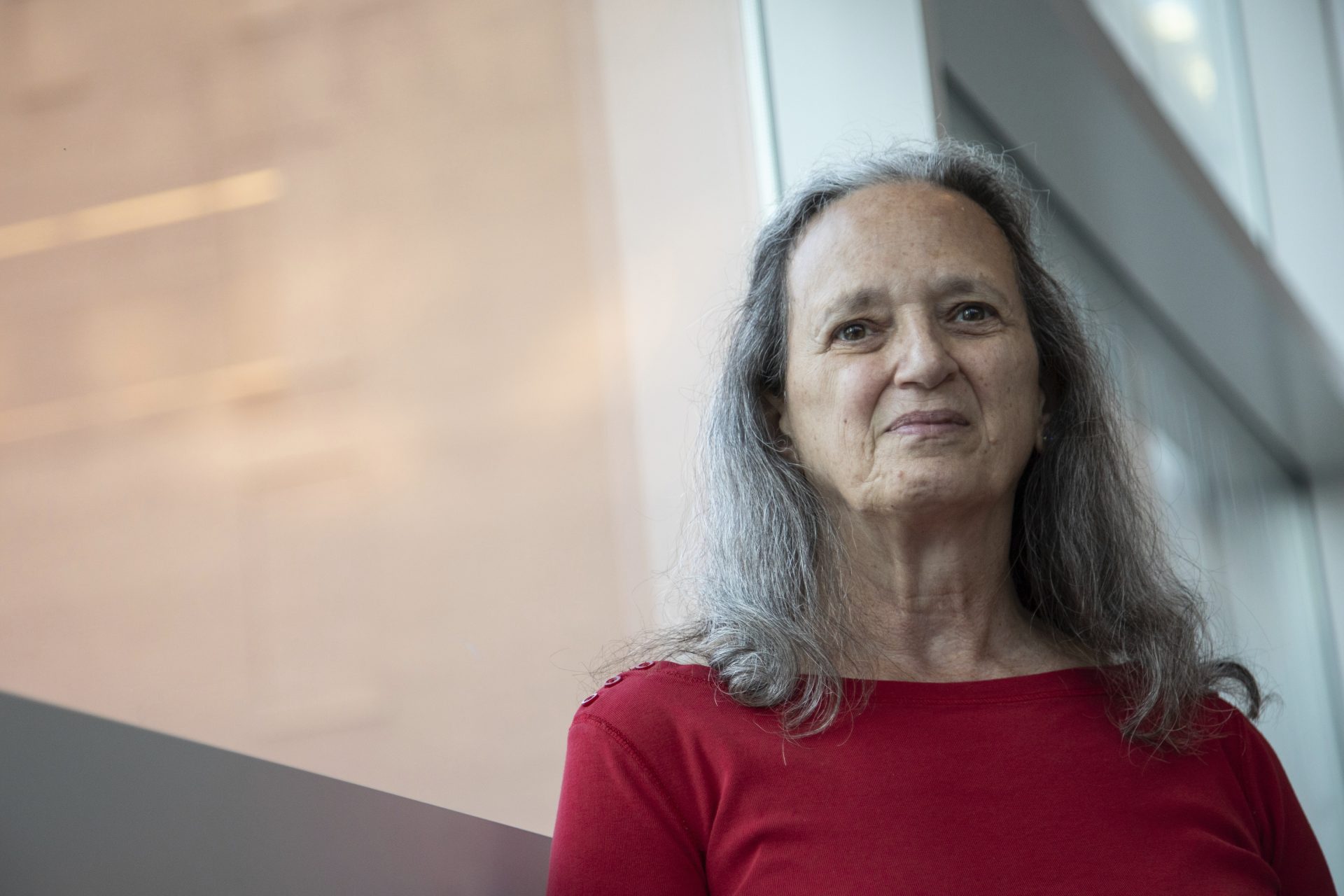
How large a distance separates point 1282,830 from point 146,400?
4.07 feet

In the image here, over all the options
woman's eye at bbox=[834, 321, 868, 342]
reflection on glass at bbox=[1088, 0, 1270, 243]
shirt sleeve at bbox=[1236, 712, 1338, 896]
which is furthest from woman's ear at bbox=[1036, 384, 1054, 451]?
reflection on glass at bbox=[1088, 0, 1270, 243]

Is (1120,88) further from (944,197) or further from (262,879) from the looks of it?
(262,879)

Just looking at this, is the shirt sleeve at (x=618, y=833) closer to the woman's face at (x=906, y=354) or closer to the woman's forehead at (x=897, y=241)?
the woman's face at (x=906, y=354)

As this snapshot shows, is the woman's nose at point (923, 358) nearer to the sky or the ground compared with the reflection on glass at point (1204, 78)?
nearer to the ground

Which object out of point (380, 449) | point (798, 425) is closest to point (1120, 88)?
point (798, 425)

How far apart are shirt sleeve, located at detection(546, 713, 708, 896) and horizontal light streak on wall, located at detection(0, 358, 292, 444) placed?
18.4 inches

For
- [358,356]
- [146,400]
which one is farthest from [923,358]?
[146,400]

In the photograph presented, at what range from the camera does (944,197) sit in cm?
148

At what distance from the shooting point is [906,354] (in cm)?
135

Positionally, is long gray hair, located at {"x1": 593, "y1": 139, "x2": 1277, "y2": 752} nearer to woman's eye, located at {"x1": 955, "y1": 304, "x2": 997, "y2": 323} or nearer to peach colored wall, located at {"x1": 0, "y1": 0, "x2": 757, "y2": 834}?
woman's eye, located at {"x1": 955, "y1": 304, "x2": 997, "y2": 323}

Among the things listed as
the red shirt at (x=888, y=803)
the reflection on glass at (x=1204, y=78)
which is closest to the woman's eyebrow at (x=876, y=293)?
the red shirt at (x=888, y=803)

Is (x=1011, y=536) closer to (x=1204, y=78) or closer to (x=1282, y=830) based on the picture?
(x=1282, y=830)

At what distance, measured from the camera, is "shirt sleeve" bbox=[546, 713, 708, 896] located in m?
1.16

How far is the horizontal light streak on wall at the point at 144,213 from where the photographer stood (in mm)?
889
